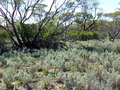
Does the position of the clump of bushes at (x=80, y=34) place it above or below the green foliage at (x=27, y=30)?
below

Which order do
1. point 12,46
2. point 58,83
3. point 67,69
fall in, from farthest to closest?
point 12,46 → point 67,69 → point 58,83

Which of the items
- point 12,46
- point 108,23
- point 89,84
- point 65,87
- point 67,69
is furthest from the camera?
point 108,23

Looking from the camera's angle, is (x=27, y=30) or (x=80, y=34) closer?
(x=27, y=30)

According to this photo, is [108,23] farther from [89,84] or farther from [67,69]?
[89,84]

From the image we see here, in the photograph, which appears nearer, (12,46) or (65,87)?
(65,87)

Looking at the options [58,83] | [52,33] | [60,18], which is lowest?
[58,83]

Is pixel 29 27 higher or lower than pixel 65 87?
higher

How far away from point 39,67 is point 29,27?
25.2ft

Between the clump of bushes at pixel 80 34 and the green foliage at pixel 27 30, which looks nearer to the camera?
the green foliage at pixel 27 30

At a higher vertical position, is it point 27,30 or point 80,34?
point 27,30

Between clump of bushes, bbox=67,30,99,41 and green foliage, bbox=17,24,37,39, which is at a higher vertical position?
green foliage, bbox=17,24,37,39

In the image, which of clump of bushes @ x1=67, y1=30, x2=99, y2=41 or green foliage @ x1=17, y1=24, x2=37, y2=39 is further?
clump of bushes @ x1=67, y1=30, x2=99, y2=41

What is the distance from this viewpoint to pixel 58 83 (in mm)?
4527

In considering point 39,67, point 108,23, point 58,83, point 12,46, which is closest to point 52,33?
point 12,46
